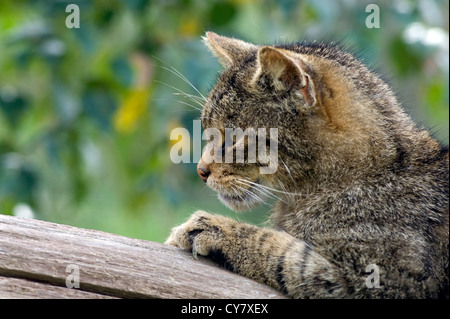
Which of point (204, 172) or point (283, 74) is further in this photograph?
point (204, 172)

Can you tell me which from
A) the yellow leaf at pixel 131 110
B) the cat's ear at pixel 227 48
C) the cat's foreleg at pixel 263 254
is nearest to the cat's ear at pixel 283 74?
the cat's ear at pixel 227 48

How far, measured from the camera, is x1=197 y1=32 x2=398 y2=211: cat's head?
369 centimetres

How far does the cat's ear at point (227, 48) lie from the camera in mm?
4356

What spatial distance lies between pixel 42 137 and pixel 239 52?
2413 mm

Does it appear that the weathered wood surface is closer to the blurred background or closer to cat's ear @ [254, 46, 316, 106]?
cat's ear @ [254, 46, 316, 106]

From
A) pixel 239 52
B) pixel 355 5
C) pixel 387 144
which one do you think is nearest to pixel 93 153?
pixel 239 52

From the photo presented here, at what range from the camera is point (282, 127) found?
3730mm

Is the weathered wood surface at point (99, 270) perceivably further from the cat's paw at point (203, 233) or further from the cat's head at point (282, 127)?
the cat's head at point (282, 127)

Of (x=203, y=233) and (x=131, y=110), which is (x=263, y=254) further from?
(x=131, y=110)

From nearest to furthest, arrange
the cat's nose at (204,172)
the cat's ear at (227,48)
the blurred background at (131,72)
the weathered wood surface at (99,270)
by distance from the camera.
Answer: the weathered wood surface at (99,270) < the cat's nose at (204,172) < the cat's ear at (227,48) < the blurred background at (131,72)

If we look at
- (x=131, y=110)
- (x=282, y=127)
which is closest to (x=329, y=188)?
(x=282, y=127)

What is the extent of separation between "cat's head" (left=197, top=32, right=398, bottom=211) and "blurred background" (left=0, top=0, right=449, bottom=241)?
1061 mm

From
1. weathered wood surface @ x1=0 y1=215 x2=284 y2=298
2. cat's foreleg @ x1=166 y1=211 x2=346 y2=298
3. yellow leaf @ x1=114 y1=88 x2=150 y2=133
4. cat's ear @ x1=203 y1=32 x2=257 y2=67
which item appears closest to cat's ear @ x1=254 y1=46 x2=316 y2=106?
cat's ear @ x1=203 y1=32 x2=257 y2=67

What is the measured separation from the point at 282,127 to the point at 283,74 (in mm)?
307
